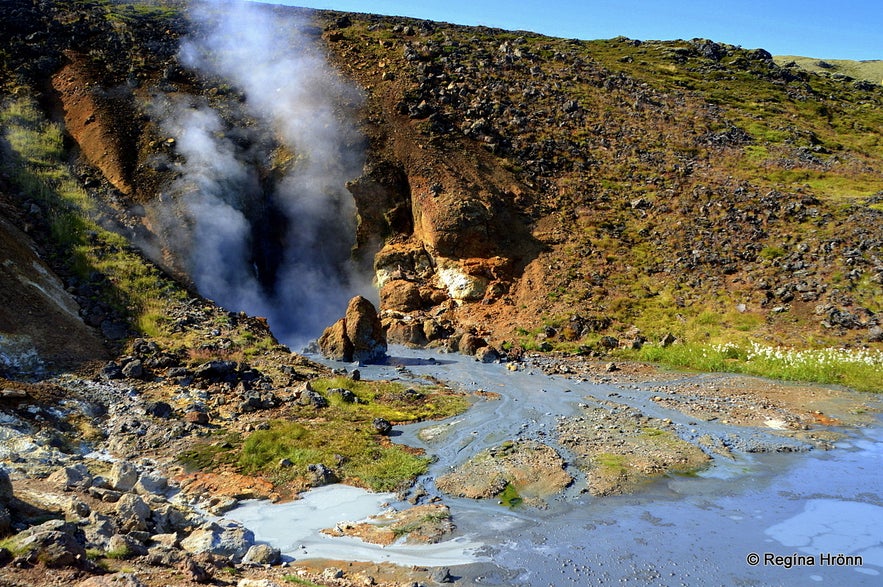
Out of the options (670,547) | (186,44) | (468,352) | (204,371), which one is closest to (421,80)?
(186,44)

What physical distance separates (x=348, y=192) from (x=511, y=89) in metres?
19.4

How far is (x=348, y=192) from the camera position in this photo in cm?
4228

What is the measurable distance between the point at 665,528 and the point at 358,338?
19.7m

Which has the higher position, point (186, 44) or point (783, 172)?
point (186, 44)

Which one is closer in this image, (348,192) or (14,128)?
(14,128)

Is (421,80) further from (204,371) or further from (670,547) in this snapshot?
(670,547)

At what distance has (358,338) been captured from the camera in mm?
30500

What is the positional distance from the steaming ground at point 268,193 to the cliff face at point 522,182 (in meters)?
0.32

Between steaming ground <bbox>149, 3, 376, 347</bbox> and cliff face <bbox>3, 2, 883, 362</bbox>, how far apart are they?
0.32 m

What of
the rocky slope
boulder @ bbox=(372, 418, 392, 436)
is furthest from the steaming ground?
boulder @ bbox=(372, 418, 392, 436)

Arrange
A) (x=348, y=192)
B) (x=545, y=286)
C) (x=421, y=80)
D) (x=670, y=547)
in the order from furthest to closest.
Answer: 1. (x=421, y=80)
2. (x=348, y=192)
3. (x=545, y=286)
4. (x=670, y=547)

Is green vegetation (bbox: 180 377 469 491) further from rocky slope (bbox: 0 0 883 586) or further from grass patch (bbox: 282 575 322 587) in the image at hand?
grass patch (bbox: 282 575 322 587)

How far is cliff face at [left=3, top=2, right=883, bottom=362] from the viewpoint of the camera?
34.1 m

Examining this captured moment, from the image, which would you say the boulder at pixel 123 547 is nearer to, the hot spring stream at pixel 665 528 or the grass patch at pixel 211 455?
the hot spring stream at pixel 665 528
